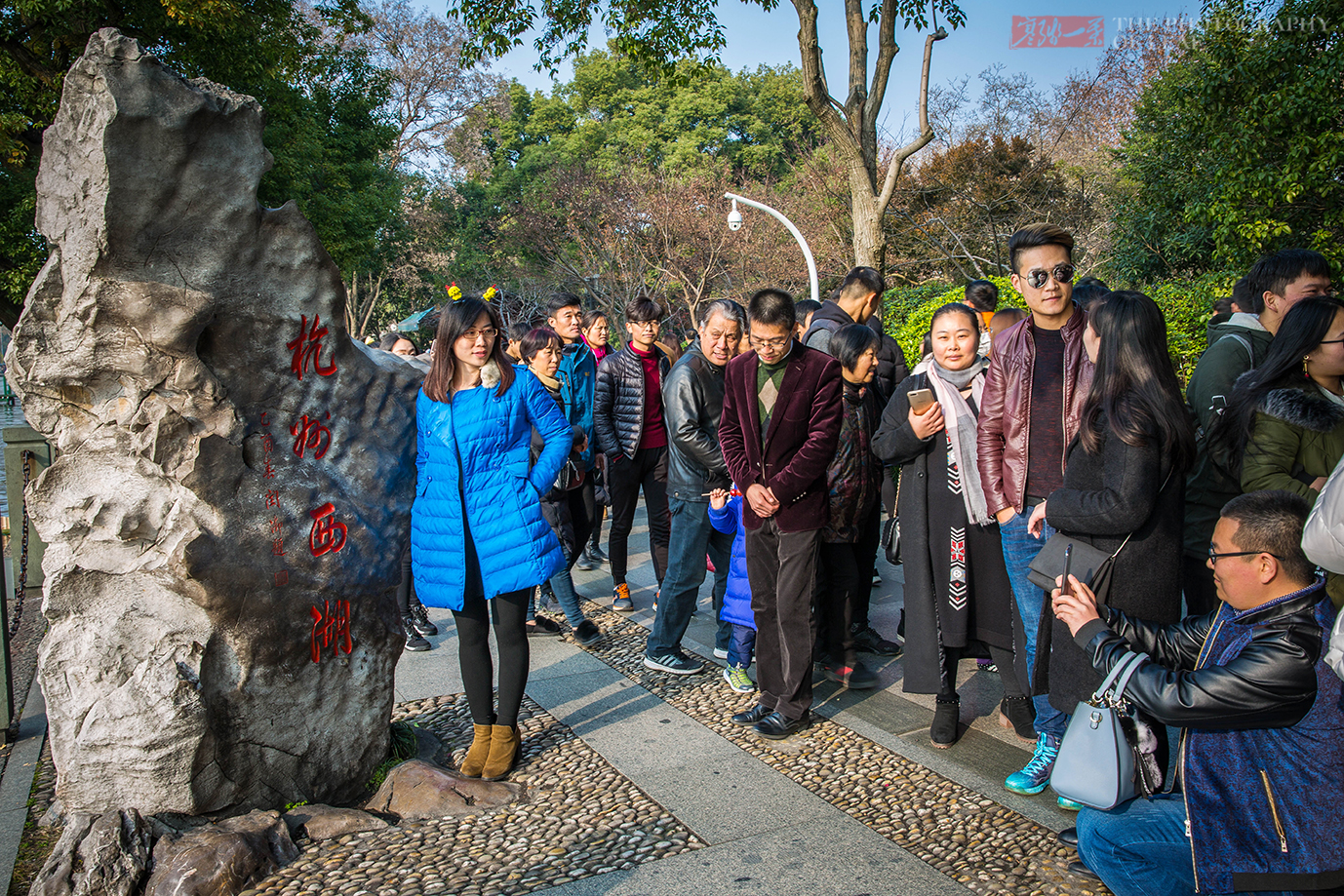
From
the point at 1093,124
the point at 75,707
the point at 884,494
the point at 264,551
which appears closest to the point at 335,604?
the point at 264,551

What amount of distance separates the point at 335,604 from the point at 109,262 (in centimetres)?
133

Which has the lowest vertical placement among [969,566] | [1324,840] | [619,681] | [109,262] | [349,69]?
[619,681]

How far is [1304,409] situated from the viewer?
2.96 m

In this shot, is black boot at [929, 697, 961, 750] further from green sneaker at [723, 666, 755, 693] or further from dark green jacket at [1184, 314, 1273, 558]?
dark green jacket at [1184, 314, 1273, 558]

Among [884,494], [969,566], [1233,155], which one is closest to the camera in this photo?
[969,566]

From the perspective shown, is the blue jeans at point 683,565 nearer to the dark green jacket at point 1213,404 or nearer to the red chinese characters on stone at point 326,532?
the red chinese characters on stone at point 326,532

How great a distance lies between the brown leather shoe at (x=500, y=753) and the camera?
11.4 ft

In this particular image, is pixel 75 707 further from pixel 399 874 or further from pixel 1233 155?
pixel 1233 155

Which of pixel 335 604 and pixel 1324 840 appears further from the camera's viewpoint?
pixel 335 604

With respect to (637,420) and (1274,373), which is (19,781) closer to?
(637,420)

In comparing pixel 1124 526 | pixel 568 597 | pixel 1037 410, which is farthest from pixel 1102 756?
pixel 568 597

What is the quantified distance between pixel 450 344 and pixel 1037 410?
2.14 m

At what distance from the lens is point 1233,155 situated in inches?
309

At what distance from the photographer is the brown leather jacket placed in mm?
3113
